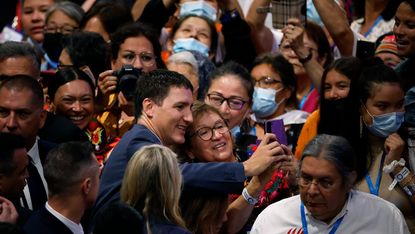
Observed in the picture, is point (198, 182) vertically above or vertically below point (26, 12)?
above

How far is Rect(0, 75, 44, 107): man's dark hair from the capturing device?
276 inches

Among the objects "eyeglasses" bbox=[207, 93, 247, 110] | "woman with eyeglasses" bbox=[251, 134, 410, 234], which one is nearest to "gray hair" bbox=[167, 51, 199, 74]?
"eyeglasses" bbox=[207, 93, 247, 110]

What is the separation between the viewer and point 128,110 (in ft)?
25.4

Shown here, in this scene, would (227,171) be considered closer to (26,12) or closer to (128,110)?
(128,110)

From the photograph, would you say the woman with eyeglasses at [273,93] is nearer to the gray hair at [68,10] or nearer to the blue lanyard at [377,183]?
the blue lanyard at [377,183]

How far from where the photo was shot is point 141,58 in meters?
8.13

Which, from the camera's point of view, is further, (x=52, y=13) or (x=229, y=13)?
(x=52, y=13)

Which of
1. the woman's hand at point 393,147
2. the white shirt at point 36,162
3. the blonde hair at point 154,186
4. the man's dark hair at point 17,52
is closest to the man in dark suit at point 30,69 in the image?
the man's dark hair at point 17,52

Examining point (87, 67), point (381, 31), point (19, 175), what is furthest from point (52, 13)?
point (19, 175)

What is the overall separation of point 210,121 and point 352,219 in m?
1.02

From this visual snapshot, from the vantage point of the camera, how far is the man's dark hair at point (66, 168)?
5844 mm

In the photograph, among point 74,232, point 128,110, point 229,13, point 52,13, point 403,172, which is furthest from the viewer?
point 52,13

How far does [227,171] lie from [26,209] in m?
1.14

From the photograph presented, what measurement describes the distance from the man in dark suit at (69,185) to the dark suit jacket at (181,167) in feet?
0.59
